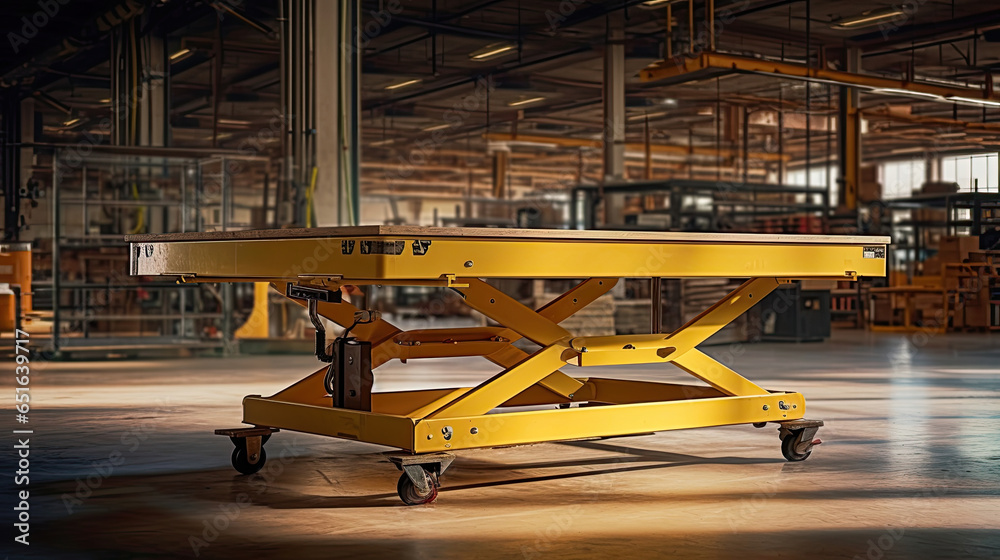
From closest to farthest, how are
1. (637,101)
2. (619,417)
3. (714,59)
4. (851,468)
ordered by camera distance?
(619,417)
(851,468)
(714,59)
(637,101)

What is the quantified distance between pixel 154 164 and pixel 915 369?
329 inches

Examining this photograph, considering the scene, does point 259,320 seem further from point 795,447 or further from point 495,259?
point 495,259

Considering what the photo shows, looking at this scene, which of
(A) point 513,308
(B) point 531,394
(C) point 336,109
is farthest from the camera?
(C) point 336,109

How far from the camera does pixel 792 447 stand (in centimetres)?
522

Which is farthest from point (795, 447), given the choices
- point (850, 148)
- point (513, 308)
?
point (850, 148)

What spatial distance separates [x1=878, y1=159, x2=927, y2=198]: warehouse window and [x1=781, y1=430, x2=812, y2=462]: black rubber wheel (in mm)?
28687

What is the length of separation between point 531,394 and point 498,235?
5.91 feet

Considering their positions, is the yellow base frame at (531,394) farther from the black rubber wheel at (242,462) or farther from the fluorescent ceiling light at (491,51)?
the fluorescent ceiling light at (491,51)

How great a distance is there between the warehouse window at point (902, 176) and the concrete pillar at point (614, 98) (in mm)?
15305

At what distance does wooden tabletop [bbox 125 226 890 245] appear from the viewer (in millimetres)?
3941

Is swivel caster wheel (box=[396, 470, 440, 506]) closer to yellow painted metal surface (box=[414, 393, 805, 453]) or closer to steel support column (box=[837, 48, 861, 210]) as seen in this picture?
yellow painted metal surface (box=[414, 393, 805, 453])

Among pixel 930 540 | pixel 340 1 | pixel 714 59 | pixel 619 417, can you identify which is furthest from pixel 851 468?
pixel 714 59

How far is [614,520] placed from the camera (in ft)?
12.6

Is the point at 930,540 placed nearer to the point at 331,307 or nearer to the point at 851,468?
the point at 851,468
